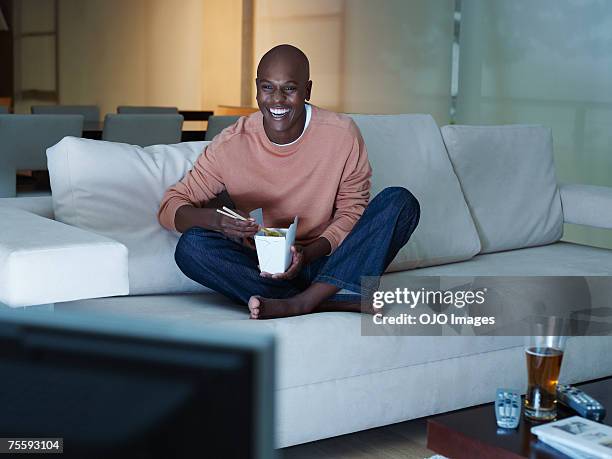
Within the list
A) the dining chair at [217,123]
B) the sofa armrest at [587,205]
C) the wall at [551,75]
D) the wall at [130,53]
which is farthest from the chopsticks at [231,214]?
the wall at [130,53]

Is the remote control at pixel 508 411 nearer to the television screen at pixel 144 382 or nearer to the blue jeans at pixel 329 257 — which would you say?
the blue jeans at pixel 329 257

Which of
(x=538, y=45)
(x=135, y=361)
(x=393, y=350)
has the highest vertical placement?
(x=538, y=45)

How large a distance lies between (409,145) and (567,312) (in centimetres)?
73

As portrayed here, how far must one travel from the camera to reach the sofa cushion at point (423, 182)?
2867mm

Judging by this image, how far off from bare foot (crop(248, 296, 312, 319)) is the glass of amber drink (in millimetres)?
648

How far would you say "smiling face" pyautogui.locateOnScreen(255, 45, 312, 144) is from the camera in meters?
2.33

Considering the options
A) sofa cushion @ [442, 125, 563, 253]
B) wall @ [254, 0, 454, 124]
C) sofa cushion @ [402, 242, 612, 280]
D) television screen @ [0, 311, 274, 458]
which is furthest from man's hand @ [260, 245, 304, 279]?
wall @ [254, 0, 454, 124]

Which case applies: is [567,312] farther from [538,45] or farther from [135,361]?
[538,45]

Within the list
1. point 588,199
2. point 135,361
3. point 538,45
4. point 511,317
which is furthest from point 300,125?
point 538,45

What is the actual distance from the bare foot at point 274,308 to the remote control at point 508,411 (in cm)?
62

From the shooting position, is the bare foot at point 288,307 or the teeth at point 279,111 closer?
the bare foot at point 288,307

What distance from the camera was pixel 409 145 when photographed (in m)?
2.99

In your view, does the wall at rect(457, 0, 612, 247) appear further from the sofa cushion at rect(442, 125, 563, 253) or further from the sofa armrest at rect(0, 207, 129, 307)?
the sofa armrest at rect(0, 207, 129, 307)

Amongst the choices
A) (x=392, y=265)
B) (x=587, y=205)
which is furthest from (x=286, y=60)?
(x=587, y=205)
